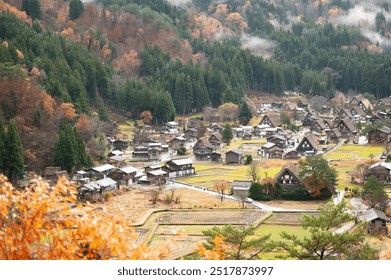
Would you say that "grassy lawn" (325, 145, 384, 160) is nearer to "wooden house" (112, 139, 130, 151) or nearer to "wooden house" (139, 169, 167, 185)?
"wooden house" (139, 169, 167, 185)

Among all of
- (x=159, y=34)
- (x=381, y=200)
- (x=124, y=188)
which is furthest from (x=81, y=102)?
(x=159, y=34)

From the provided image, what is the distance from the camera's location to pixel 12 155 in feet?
100

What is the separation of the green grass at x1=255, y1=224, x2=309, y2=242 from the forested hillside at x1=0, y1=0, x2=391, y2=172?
60.1 feet

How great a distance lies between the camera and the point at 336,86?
91.4 m

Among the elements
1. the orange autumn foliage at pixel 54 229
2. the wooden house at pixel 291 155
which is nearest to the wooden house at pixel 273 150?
the wooden house at pixel 291 155

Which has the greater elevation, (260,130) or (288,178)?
(288,178)

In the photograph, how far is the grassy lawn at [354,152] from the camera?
4289 cm

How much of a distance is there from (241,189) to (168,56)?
5628 cm

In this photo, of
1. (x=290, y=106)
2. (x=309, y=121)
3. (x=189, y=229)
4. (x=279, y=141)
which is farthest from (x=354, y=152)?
(x=290, y=106)

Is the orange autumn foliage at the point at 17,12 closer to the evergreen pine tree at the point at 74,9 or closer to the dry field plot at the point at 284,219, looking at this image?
the evergreen pine tree at the point at 74,9

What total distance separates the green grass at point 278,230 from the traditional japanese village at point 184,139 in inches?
8.1

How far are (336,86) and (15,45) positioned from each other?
202ft

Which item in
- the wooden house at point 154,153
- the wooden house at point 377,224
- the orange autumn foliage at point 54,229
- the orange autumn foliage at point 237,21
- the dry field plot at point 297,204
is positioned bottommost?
the wooden house at point 154,153

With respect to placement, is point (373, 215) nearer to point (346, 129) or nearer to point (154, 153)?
point (154, 153)
